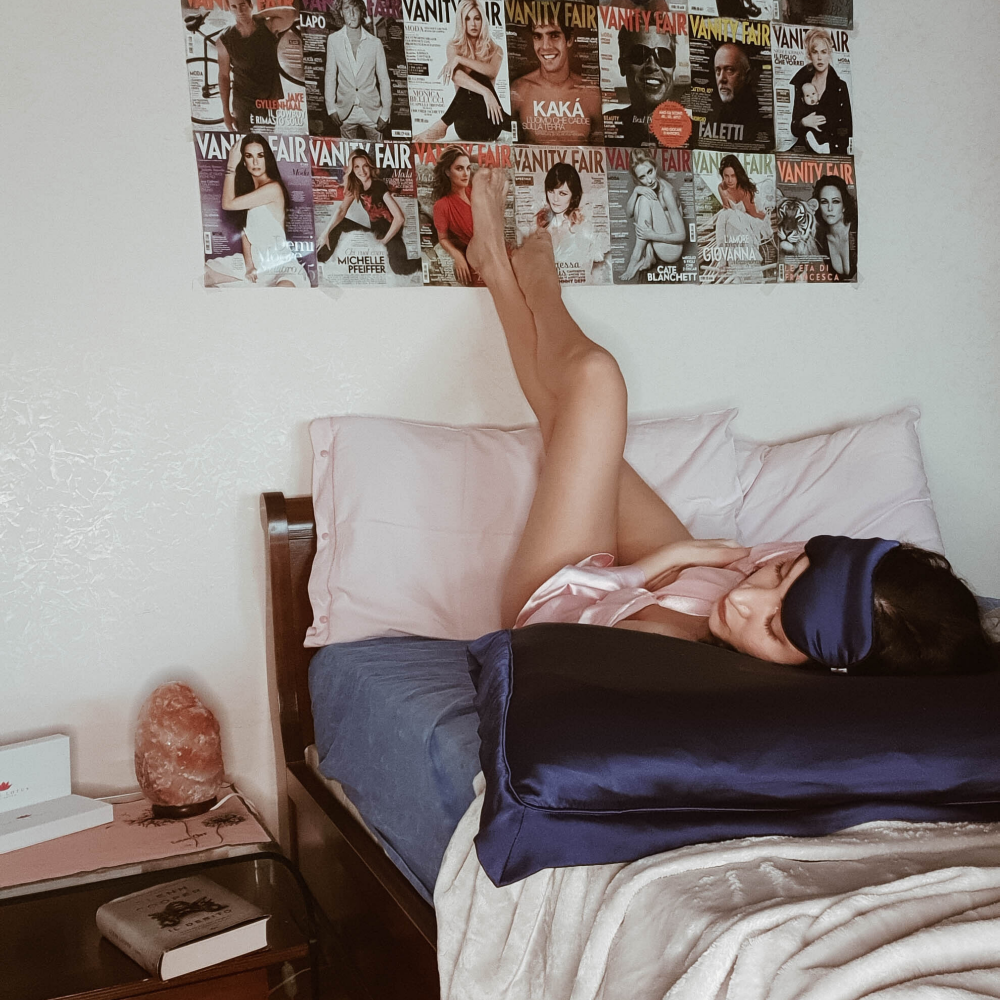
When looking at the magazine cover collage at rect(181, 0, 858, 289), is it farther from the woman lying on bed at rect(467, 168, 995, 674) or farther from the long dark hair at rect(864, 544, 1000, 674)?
the long dark hair at rect(864, 544, 1000, 674)

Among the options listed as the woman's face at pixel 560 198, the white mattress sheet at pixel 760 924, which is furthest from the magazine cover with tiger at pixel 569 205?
the white mattress sheet at pixel 760 924

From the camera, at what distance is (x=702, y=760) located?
862 mm

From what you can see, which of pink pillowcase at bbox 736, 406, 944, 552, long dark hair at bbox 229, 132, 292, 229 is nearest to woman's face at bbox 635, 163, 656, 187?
pink pillowcase at bbox 736, 406, 944, 552

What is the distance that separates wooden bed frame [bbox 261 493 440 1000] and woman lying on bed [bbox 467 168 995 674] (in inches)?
16.4

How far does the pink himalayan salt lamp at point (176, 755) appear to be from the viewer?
65.9 inches

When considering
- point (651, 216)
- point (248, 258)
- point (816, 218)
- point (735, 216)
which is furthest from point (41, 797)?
point (816, 218)

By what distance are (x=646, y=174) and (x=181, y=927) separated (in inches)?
65.9

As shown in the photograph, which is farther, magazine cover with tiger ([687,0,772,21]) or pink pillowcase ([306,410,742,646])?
magazine cover with tiger ([687,0,772,21])

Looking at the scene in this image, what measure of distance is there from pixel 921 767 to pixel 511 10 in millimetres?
1712

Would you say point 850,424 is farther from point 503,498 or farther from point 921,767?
point 921,767

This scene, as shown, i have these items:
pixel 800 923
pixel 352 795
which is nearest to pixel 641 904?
pixel 800 923

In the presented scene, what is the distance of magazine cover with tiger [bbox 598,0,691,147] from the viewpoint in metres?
2.11

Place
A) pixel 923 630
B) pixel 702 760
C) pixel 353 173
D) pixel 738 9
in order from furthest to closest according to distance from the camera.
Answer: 1. pixel 738 9
2. pixel 353 173
3. pixel 923 630
4. pixel 702 760

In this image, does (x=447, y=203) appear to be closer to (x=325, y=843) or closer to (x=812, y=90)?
(x=812, y=90)
